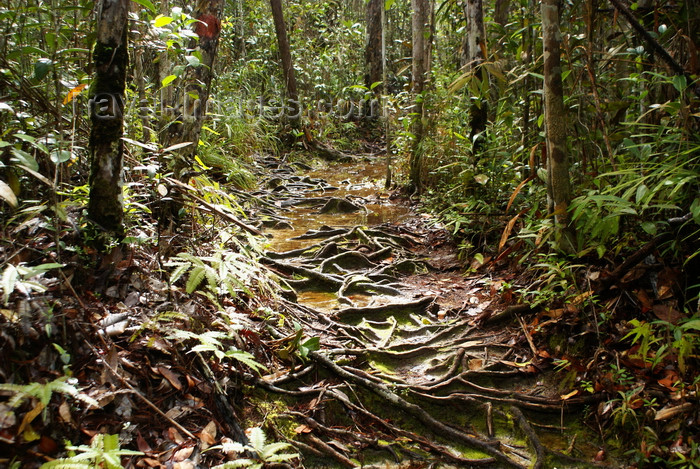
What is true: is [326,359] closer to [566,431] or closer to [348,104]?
[566,431]

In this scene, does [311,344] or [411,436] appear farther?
[311,344]

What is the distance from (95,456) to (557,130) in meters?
3.44

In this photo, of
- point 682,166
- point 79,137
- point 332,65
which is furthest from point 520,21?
point 332,65

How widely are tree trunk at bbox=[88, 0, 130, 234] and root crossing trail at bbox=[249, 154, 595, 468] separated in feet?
4.87

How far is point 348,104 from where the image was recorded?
15742mm

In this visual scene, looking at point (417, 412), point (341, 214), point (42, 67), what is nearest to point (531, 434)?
point (417, 412)

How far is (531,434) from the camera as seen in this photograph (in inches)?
110

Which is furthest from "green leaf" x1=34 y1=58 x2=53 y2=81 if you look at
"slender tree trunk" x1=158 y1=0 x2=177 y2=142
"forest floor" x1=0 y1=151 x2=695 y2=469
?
"slender tree trunk" x1=158 y1=0 x2=177 y2=142

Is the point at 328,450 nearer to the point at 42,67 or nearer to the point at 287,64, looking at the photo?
the point at 42,67

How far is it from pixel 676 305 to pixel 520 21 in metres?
3.11

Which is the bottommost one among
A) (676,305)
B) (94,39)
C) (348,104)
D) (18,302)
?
(676,305)

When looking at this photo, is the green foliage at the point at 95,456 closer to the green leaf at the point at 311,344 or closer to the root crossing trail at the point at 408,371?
the root crossing trail at the point at 408,371

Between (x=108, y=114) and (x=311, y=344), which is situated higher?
(x=108, y=114)

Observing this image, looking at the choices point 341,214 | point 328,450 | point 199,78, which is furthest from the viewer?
point 341,214
